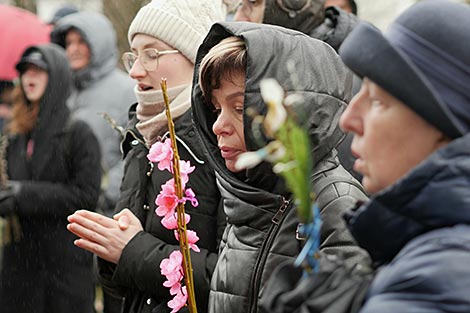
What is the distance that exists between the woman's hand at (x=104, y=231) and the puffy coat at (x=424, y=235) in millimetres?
1904

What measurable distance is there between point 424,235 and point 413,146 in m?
0.18

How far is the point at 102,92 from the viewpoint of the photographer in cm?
763

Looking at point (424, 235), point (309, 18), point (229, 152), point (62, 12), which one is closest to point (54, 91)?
point (309, 18)

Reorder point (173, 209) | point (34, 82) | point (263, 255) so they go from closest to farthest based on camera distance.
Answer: point (263, 255) → point (173, 209) → point (34, 82)

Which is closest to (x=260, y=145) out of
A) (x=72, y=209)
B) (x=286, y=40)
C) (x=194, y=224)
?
(x=286, y=40)

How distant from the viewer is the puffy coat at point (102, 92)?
23.3 ft

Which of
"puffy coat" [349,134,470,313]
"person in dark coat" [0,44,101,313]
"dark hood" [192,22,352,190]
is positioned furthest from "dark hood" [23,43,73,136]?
"puffy coat" [349,134,470,313]

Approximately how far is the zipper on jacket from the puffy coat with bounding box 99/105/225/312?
2.45ft

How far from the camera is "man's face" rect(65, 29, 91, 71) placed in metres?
7.98

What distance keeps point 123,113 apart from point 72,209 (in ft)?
5.11

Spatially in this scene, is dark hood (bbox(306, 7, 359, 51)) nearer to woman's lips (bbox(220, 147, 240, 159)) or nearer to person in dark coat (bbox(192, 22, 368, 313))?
person in dark coat (bbox(192, 22, 368, 313))

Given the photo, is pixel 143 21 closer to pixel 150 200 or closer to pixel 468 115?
pixel 150 200

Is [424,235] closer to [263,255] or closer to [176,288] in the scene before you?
[263,255]

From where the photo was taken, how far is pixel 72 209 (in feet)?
19.5
